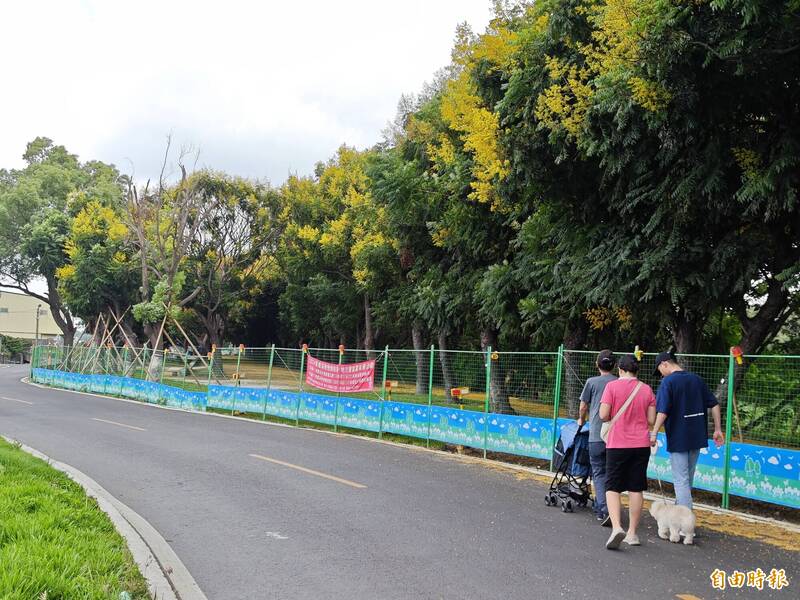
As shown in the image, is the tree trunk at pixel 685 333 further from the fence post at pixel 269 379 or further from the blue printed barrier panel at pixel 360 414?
the fence post at pixel 269 379

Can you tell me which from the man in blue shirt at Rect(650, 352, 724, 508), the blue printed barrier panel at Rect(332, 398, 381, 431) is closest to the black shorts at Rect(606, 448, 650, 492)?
the man in blue shirt at Rect(650, 352, 724, 508)

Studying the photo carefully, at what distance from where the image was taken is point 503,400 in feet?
50.1

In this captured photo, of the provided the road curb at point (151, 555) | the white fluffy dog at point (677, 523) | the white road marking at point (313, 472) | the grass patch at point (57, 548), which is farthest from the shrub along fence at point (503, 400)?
the grass patch at point (57, 548)

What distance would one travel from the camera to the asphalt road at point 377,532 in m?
5.25

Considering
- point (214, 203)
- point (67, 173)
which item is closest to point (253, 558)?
point (214, 203)

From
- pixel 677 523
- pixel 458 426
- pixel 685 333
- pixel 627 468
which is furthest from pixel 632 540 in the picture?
pixel 458 426

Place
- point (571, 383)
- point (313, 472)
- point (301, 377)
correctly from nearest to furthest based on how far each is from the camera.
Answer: point (313, 472) < point (571, 383) < point (301, 377)

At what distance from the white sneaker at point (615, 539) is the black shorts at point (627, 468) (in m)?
0.42

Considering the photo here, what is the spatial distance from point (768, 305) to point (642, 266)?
103 inches

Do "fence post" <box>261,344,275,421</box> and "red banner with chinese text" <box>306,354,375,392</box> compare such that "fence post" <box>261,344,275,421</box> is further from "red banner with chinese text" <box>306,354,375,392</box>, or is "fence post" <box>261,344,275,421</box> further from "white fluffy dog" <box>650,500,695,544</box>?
"white fluffy dog" <box>650,500,695,544</box>

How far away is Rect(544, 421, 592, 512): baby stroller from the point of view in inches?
306

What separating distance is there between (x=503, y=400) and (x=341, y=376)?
13.7 feet

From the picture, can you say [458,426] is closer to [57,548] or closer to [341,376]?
[341,376]

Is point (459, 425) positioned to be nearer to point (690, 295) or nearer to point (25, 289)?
point (690, 295)
